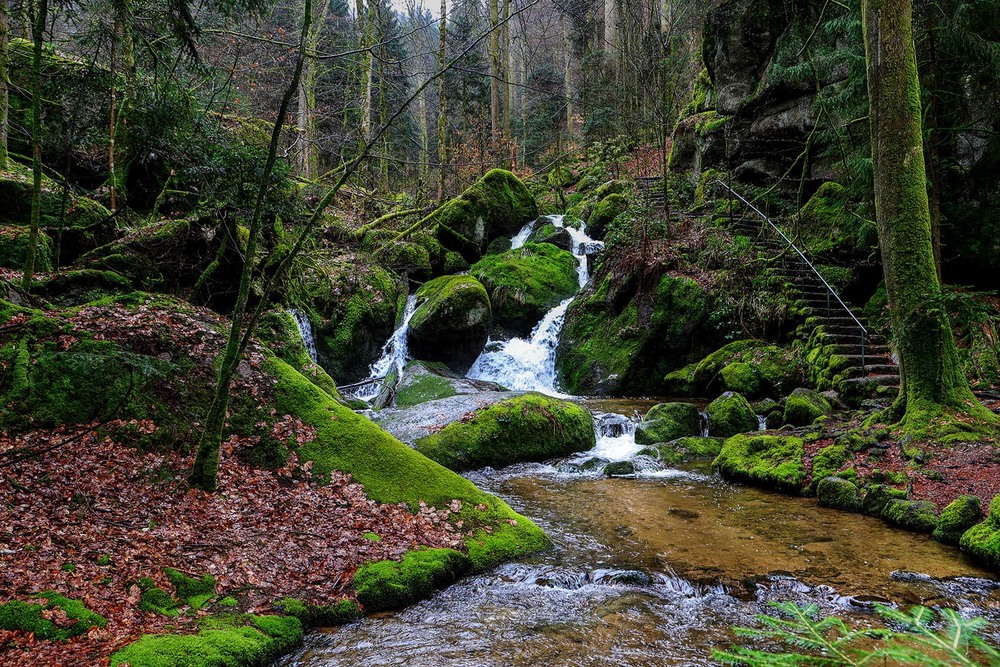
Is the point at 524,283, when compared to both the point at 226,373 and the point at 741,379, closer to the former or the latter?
the point at 741,379

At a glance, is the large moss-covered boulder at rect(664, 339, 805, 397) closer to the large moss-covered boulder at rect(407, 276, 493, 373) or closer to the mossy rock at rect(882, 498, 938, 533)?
the large moss-covered boulder at rect(407, 276, 493, 373)

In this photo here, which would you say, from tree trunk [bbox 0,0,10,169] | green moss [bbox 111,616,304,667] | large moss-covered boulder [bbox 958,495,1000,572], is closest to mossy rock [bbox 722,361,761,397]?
large moss-covered boulder [bbox 958,495,1000,572]

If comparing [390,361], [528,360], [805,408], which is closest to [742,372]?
[805,408]

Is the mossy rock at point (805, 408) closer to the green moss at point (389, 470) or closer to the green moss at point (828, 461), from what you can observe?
the green moss at point (828, 461)

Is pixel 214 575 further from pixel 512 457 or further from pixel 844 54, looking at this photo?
pixel 844 54

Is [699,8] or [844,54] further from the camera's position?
[699,8]

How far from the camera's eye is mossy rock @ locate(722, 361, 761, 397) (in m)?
11.7

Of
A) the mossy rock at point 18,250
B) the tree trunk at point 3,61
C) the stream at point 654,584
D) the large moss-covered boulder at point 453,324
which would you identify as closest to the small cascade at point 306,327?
the large moss-covered boulder at point 453,324

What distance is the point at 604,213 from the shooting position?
1981cm

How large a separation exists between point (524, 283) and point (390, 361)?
4603 millimetres

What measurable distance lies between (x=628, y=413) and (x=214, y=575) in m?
8.79

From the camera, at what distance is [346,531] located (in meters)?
4.89

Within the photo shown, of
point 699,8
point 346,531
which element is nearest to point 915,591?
point 346,531

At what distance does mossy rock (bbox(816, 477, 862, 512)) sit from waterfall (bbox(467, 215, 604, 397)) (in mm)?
7827
